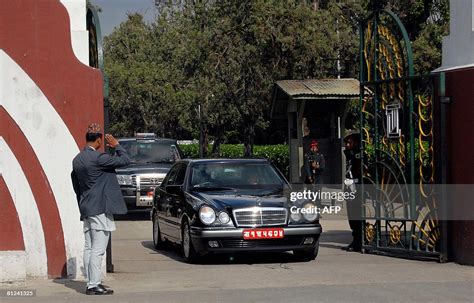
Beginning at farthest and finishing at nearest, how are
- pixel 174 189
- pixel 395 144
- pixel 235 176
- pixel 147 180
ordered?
pixel 147 180 → pixel 174 189 → pixel 235 176 → pixel 395 144

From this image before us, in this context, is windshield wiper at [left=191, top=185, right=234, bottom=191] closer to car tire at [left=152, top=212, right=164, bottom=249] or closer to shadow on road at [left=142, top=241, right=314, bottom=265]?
shadow on road at [left=142, top=241, right=314, bottom=265]

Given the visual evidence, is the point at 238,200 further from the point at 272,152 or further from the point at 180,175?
the point at 272,152

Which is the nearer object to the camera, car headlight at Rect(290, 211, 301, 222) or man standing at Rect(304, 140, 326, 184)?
car headlight at Rect(290, 211, 301, 222)

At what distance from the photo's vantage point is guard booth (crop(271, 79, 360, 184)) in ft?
89.9

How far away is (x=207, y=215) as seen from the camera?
13.8m

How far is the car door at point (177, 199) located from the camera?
49.0 ft

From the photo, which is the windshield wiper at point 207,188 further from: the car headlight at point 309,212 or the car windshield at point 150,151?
the car windshield at point 150,151

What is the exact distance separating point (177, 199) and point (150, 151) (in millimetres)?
9757

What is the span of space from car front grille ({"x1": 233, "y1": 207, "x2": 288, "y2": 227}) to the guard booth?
13.2 m

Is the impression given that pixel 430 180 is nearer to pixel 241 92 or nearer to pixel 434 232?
pixel 434 232

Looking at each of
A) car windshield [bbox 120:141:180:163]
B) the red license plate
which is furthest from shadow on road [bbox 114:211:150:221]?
the red license plate

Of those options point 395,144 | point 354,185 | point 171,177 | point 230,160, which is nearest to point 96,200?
point 230,160

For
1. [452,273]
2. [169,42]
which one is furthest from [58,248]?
A: [169,42]

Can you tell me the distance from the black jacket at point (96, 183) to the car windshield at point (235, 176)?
4.24m
